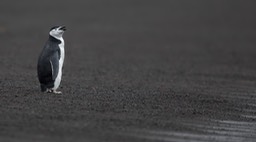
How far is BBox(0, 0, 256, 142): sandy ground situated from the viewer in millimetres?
10125

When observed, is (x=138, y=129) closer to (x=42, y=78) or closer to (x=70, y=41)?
(x=42, y=78)

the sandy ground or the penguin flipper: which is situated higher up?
the penguin flipper

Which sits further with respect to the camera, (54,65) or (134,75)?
(134,75)

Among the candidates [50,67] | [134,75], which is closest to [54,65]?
[50,67]

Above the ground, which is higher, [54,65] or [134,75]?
[54,65]

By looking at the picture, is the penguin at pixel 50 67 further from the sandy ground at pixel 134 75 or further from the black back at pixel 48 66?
the sandy ground at pixel 134 75

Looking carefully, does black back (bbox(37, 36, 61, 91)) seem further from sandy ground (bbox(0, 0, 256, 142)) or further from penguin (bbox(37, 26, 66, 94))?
sandy ground (bbox(0, 0, 256, 142))

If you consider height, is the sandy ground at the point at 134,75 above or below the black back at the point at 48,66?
below

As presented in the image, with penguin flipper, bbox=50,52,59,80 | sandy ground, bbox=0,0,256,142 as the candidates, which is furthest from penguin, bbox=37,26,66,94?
sandy ground, bbox=0,0,256,142

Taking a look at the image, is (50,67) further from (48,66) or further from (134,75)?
(134,75)

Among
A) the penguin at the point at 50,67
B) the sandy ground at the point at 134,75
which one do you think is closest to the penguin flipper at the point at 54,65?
the penguin at the point at 50,67

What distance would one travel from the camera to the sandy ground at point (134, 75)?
10.1m

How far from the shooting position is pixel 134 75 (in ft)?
55.5

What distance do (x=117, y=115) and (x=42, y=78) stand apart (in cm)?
199
